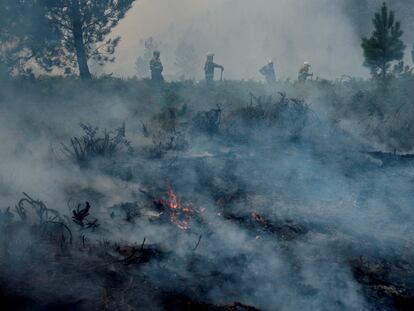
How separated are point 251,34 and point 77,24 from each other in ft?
209

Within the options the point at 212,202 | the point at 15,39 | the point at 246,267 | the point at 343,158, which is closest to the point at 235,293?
the point at 246,267

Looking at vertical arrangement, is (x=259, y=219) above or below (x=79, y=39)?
below

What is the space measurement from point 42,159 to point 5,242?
10.5ft

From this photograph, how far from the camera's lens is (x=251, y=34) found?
2844 inches

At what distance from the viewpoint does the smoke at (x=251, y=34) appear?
51.2 m

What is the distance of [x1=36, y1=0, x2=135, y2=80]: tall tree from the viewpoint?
1209 cm

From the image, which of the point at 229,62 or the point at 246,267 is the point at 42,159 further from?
the point at 229,62

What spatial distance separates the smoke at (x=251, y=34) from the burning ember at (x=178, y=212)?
41550 mm

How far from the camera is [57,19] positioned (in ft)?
39.9

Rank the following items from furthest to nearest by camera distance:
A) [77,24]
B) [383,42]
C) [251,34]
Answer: [251,34], [77,24], [383,42]

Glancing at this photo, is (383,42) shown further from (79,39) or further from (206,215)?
(79,39)

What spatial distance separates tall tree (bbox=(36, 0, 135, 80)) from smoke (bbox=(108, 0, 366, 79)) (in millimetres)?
35124

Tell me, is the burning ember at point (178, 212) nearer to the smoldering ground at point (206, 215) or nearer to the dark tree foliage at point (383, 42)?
the smoldering ground at point (206, 215)

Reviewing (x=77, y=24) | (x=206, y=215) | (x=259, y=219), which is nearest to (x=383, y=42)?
(x=259, y=219)
